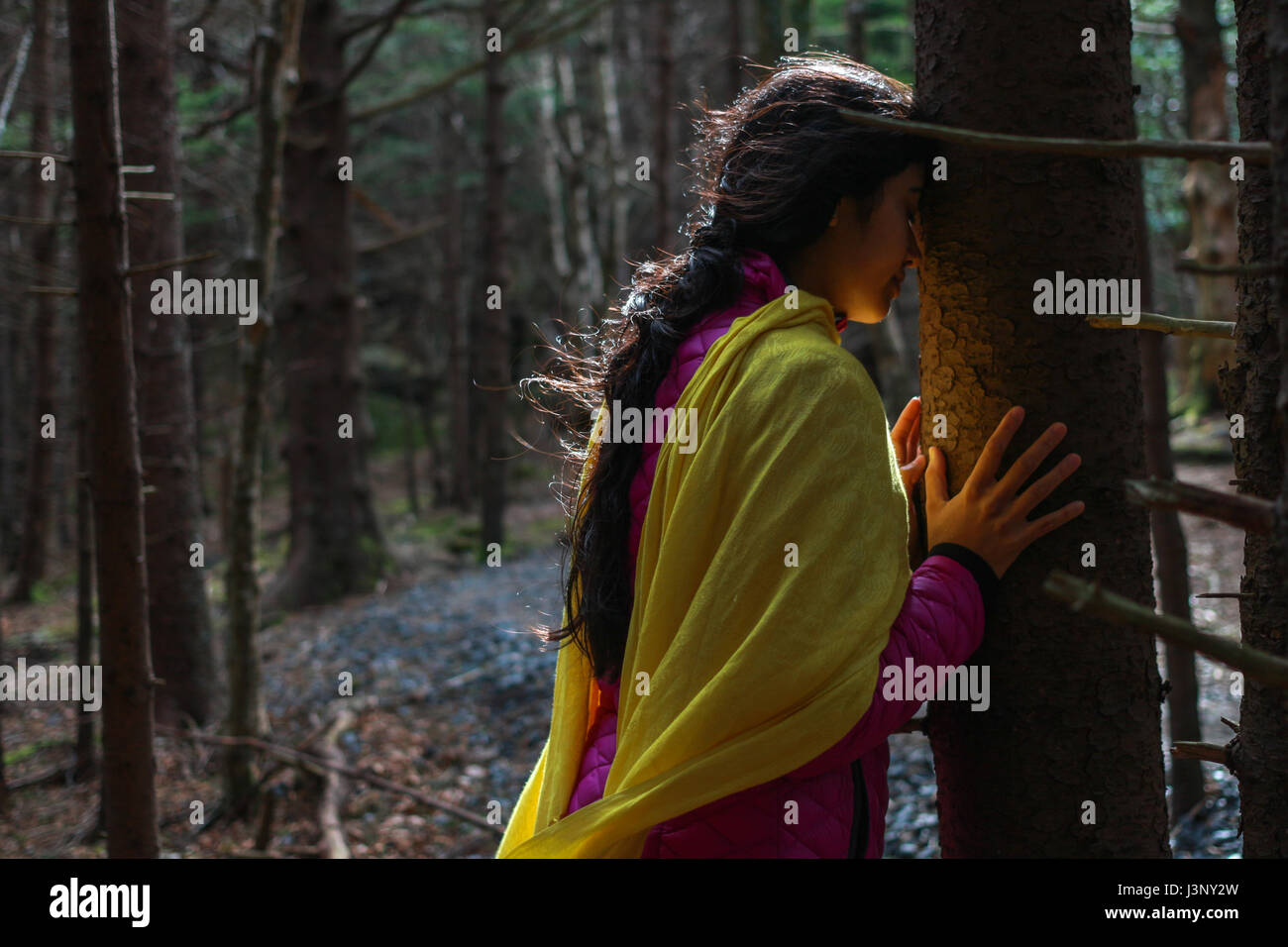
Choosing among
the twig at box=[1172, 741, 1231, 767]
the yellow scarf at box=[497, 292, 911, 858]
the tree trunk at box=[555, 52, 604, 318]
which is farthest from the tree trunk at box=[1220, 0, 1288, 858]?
the tree trunk at box=[555, 52, 604, 318]

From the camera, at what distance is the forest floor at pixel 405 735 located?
490 cm

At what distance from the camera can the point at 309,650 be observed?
8.45 m

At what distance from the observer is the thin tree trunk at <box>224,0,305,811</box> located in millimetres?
4926

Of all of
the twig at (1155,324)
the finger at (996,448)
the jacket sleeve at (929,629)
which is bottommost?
the jacket sleeve at (929,629)

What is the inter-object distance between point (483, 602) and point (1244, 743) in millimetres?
8572

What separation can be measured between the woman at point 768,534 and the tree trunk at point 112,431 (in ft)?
5.00

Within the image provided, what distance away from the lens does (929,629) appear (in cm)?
171

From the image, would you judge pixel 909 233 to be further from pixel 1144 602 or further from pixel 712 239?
pixel 1144 602

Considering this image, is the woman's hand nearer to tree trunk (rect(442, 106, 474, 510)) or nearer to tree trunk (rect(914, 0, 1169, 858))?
tree trunk (rect(914, 0, 1169, 858))

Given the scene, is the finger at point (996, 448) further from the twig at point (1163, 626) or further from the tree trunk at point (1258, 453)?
the twig at point (1163, 626)

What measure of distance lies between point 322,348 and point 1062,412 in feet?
32.4

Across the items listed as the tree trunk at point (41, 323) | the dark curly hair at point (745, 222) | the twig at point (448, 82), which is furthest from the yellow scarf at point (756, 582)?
the twig at point (448, 82)

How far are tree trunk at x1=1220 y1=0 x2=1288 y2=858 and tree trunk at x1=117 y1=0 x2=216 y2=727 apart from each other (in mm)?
5848

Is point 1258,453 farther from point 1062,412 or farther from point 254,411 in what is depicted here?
point 254,411
